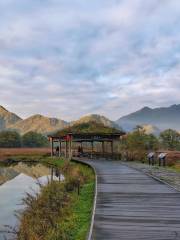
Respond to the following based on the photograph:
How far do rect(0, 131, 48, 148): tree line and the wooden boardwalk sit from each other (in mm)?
99467

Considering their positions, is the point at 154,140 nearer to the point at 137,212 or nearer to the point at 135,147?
the point at 135,147

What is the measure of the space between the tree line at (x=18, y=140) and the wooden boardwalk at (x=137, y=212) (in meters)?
99.5

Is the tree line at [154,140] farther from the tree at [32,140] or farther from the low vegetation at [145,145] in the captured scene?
the tree at [32,140]

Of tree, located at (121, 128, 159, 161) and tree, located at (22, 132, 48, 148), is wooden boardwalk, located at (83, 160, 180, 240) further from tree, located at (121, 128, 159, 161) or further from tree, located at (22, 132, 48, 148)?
tree, located at (22, 132, 48, 148)

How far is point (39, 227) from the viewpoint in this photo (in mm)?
15188

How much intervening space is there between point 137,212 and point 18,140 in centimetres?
11367

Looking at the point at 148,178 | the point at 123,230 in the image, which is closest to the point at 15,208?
the point at 148,178

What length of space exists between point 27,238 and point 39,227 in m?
0.93

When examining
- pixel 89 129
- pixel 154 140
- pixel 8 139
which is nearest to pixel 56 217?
pixel 89 129

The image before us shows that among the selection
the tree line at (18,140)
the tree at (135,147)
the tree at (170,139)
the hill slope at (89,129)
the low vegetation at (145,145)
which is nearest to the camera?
the low vegetation at (145,145)

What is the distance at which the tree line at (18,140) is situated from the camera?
391 ft

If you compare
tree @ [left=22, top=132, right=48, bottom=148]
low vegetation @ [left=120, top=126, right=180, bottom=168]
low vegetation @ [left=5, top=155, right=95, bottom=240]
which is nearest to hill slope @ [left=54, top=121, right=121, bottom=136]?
low vegetation @ [left=120, top=126, right=180, bottom=168]

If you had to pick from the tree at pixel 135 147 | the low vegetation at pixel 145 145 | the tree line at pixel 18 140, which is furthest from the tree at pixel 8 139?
the tree at pixel 135 147

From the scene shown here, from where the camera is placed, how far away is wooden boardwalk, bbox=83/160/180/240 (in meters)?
11.5
